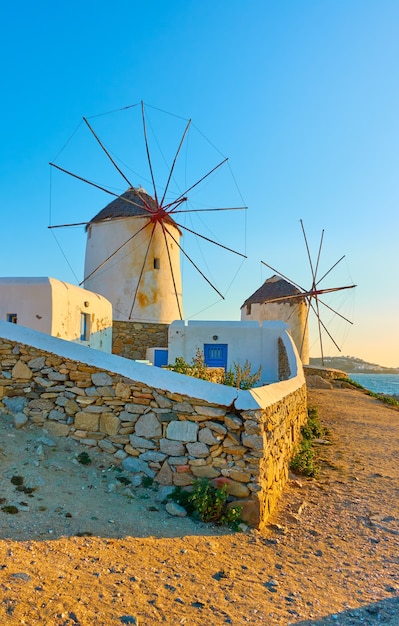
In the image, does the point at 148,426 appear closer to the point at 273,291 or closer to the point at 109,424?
the point at 109,424

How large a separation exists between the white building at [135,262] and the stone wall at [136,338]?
1.64 ft

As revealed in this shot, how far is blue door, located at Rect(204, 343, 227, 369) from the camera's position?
49.3 feet

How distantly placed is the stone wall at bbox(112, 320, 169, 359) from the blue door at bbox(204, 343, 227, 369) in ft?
14.0

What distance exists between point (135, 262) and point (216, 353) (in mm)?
7100

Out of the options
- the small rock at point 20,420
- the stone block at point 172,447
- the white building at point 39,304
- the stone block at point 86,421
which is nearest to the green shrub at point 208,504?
the stone block at point 172,447

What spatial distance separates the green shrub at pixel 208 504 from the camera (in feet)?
14.7

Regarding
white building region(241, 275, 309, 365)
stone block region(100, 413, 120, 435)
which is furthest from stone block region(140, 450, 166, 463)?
white building region(241, 275, 309, 365)

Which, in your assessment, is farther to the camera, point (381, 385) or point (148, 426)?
point (381, 385)

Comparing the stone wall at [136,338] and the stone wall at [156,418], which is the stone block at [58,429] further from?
the stone wall at [136,338]

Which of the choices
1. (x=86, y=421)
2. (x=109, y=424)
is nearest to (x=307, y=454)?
(x=109, y=424)

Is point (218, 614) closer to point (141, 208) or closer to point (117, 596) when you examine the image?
point (117, 596)

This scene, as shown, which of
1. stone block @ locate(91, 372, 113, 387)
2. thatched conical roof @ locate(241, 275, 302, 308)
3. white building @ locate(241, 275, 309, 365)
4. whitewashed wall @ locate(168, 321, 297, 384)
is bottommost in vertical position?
stone block @ locate(91, 372, 113, 387)

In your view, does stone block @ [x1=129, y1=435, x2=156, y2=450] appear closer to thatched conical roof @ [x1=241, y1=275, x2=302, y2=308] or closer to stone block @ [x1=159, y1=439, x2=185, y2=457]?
stone block @ [x1=159, y1=439, x2=185, y2=457]

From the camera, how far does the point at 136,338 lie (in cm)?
1873
